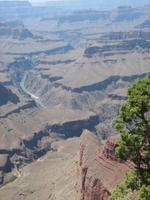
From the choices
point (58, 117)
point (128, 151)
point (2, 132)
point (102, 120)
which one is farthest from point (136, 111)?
point (102, 120)

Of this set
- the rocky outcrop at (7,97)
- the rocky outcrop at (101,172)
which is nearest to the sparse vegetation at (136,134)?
the rocky outcrop at (101,172)

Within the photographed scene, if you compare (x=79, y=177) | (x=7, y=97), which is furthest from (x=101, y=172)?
(x=7, y=97)

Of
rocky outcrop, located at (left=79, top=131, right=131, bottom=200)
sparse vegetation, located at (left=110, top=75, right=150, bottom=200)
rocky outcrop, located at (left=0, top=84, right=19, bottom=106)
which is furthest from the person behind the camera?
rocky outcrop, located at (left=0, top=84, right=19, bottom=106)

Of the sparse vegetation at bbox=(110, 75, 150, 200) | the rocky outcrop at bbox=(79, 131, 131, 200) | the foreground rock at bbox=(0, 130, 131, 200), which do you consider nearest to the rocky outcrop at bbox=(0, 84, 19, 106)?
the foreground rock at bbox=(0, 130, 131, 200)

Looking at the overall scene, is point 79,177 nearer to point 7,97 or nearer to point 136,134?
point 136,134

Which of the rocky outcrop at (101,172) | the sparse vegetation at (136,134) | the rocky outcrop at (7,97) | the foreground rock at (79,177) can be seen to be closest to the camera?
the sparse vegetation at (136,134)

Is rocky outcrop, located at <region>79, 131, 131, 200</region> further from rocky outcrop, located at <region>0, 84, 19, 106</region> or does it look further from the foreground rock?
rocky outcrop, located at <region>0, 84, 19, 106</region>

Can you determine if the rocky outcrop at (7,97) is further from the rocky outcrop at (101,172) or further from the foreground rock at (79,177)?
the rocky outcrop at (101,172)
